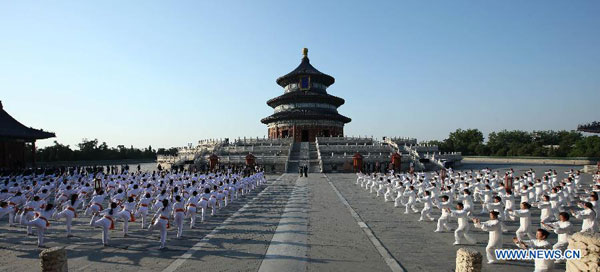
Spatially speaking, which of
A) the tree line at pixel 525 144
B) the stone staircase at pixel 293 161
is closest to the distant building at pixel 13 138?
the stone staircase at pixel 293 161

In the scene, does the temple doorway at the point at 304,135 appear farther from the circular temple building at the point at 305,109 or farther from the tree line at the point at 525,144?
the tree line at the point at 525,144

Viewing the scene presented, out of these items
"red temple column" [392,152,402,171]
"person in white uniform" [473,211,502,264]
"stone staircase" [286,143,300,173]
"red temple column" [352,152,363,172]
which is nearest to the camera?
"person in white uniform" [473,211,502,264]

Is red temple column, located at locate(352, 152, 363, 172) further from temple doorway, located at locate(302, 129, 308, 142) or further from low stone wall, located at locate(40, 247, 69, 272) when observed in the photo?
low stone wall, located at locate(40, 247, 69, 272)

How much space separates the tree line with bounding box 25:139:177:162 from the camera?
2287 inches

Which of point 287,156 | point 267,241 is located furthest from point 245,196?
point 287,156

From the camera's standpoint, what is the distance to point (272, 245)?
970 centimetres

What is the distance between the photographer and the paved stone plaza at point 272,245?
8055 millimetres

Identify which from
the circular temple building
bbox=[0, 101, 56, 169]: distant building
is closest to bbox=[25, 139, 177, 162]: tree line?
bbox=[0, 101, 56, 169]: distant building

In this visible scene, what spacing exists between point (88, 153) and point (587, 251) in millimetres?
71187

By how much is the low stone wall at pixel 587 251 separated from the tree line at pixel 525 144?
59028mm

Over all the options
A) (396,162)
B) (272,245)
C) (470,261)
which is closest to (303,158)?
(396,162)

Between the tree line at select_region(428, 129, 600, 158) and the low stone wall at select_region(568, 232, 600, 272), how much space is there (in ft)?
194

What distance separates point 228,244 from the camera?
32.6 ft

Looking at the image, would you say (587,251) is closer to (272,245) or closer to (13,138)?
(272,245)
